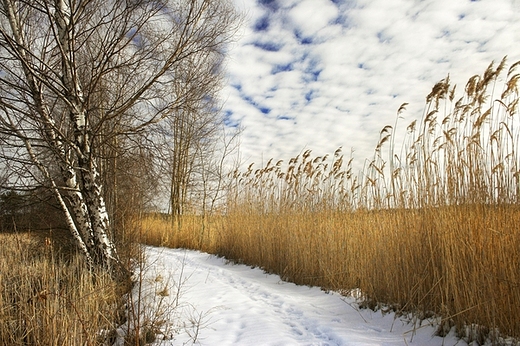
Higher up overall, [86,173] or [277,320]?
[86,173]

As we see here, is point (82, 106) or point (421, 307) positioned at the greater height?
point (82, 106)

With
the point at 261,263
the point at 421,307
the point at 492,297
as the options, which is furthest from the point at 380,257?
the point at 261,263

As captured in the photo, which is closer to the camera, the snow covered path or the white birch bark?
the snow covered path

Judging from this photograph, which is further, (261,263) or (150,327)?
(261,263)

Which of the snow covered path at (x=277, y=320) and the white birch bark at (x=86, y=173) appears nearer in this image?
the snow covered path at (x=277, y=320)

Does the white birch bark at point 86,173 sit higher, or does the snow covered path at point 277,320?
the white birch bark at point 86,173

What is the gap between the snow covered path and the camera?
2865 mm

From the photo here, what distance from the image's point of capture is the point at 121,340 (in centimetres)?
308

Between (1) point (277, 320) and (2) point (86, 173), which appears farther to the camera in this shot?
(2) point (86, 173)

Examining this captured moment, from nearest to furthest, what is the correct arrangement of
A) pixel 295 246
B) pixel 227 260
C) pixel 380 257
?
pixel 380 257, pixel 295 246, pixel 227 260

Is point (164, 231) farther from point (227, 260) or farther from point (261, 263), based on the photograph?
A: point (261, 263)

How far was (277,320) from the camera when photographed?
3434mm

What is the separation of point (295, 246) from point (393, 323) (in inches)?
103

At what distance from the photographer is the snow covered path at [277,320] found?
113 inches
